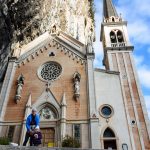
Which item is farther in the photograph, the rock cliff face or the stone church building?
the rock cliff face

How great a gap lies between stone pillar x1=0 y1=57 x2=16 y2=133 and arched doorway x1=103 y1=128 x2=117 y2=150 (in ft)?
24.7

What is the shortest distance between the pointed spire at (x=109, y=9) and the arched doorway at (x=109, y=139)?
16161 mm

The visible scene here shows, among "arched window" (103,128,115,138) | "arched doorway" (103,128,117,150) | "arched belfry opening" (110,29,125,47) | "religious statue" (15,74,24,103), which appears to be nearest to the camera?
"arched doorway" (103,128,117,150)

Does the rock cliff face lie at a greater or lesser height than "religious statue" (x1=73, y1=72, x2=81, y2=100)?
greater

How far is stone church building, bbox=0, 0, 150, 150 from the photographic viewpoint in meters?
16.7

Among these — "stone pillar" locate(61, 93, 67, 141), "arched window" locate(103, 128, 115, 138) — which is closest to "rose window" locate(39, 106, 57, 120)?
"stone pillar" locate(61, 93, 67, 141)

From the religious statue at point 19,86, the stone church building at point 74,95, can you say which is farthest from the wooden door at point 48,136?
the religious statue at point 19,86

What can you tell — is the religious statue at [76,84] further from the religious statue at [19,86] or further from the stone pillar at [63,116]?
the religious statue at [19,86]

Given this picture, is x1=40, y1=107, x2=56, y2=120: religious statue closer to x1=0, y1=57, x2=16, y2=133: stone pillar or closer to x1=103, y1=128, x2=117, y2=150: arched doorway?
x1=0, y1=57, x2=16, y2=133: stone pillar

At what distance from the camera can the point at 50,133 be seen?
667 inches

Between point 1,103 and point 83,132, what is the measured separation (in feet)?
21.5

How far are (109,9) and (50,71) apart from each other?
14.8 meters

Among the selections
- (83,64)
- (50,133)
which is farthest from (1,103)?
(83,64)

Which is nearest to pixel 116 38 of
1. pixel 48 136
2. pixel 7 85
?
pixel 7 85
